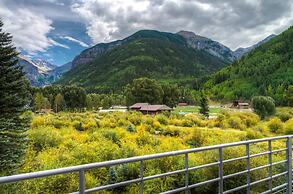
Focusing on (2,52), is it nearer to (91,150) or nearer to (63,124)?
(91,150)

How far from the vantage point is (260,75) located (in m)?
133

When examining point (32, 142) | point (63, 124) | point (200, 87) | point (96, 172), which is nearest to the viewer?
point (96, 172)

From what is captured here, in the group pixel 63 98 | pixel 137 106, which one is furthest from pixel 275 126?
pixel 63 98

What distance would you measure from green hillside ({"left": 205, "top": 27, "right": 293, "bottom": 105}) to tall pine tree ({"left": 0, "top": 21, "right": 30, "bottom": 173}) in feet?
322

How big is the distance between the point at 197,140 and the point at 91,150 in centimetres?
1156

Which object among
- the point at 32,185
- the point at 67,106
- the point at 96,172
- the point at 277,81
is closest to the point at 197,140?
the point at 96,172

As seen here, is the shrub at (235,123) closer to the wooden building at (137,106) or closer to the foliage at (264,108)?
the foliage at (264,108)

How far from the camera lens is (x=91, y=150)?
10.9m

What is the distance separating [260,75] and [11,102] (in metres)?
134

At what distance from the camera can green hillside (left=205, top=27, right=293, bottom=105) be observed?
117562 millimetres

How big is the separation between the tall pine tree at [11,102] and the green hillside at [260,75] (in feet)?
322

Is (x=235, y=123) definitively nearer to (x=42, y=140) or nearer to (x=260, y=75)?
(x=42, y=140)

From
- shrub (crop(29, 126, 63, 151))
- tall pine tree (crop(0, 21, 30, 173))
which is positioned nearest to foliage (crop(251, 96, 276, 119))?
shrub (crop(29, 126, 63, 151))

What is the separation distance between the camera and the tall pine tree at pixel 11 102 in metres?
11.2
